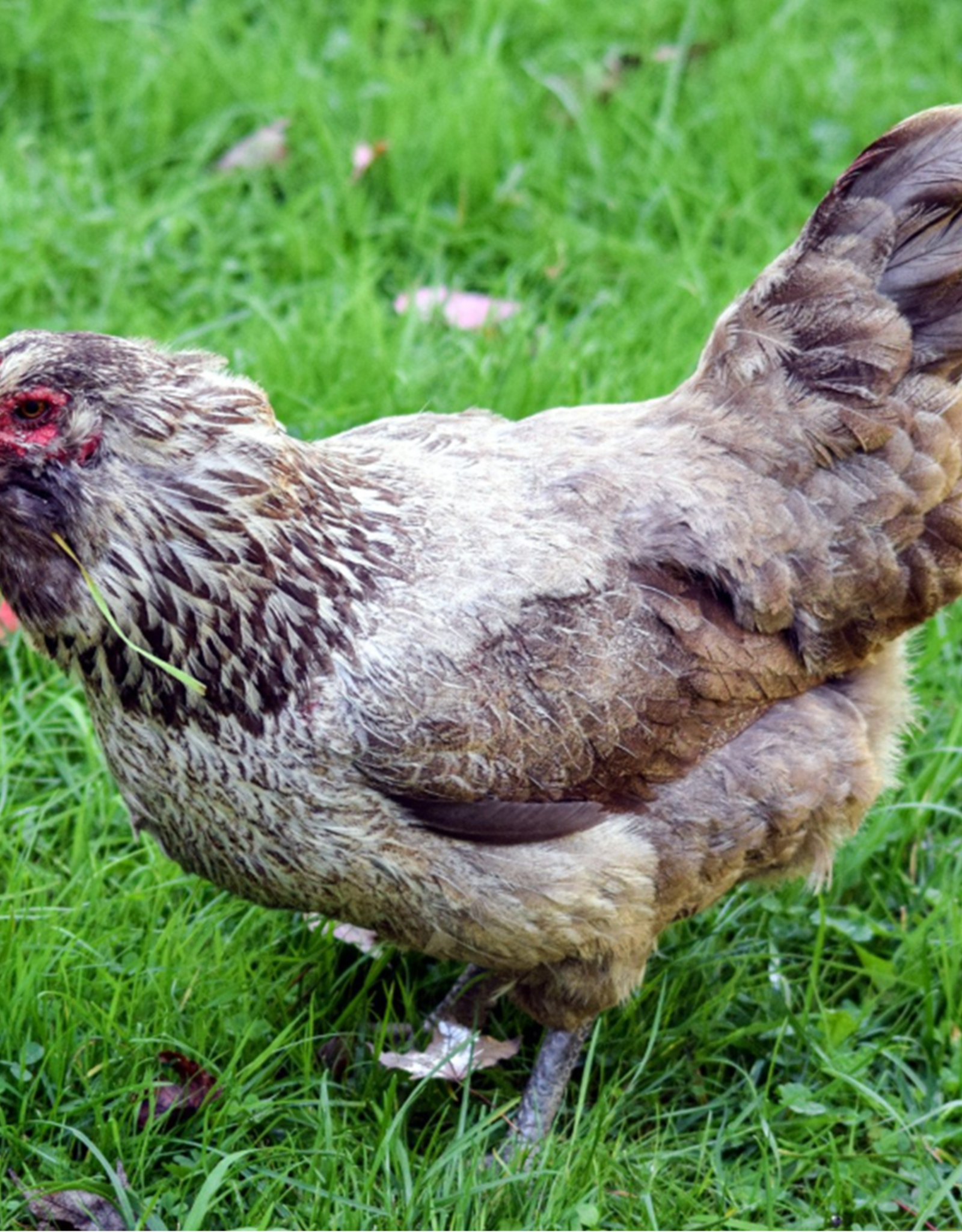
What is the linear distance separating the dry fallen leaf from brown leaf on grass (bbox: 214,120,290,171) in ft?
2.91

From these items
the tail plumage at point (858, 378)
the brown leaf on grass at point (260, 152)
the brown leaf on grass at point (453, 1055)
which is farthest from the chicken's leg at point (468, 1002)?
the brown leaf on grass at point (260, 152)

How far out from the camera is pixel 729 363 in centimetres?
375

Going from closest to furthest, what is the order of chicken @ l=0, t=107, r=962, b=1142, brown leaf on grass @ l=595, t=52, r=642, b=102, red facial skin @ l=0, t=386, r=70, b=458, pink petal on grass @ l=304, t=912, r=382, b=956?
red facial skin @ l=0, t=386, r=70, b=458 → chicken @ l=0, t=107, r=962, b=1142 → pink petal on grass @ l=304, t=912, r=382, b=956 → brown leaf on grass @ l=595, t=52, r=642, b=102

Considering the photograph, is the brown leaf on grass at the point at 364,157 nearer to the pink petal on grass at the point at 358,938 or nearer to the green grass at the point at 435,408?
the green grass at the point at 435,408

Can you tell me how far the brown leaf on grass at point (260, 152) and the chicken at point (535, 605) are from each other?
8.22 feet

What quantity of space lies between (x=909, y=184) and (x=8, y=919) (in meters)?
2.58

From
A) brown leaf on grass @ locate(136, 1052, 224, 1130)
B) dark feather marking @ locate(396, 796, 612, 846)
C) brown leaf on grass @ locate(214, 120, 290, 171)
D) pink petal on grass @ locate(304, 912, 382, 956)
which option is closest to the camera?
dark feather marking @ locate(396, 796, 612, 846)

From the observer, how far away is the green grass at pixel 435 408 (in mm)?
3469

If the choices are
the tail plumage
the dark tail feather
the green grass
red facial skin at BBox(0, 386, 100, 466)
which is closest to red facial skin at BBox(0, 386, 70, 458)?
red facial skin at BBox(0, 386, 100, 466)

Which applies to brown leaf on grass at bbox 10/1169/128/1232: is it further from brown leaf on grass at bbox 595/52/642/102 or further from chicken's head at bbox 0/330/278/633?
brown leaf on grass at bbox 595/52/642/102

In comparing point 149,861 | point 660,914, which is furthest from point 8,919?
point 660,914

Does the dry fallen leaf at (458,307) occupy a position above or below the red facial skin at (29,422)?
below

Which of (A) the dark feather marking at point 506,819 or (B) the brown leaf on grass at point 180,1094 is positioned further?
(B) the brown leaf on grass at point 180,1094

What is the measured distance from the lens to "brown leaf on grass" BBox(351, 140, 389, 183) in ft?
19.5
